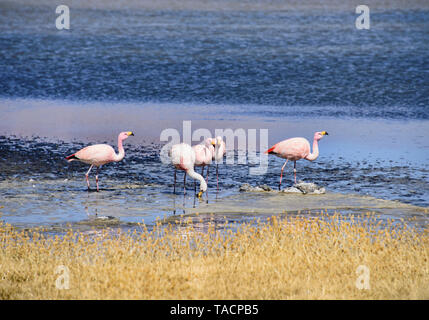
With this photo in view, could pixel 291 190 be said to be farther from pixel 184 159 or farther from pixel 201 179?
pixel 184 159

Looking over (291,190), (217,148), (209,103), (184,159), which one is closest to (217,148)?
(217,148)

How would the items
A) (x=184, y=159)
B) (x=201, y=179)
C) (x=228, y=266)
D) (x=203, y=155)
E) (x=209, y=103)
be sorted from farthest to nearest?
1. (x=209, y=103)
2. (x=203, y=155)
3. (x=184, y=159)
4. (x=201, y=179)
5. (x=228, y=266)

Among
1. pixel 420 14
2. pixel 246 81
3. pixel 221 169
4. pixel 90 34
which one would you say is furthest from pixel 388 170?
pixel 420 14

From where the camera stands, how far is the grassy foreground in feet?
25.6

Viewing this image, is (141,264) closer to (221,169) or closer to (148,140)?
(221,169)

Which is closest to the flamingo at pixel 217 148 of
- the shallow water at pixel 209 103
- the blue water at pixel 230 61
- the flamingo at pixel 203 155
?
the flamingo at pixel 203 155

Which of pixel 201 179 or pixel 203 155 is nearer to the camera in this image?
pixel 201 179

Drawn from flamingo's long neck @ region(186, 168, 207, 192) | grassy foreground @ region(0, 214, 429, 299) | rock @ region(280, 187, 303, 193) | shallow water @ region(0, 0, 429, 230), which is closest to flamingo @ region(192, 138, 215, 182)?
flamingo's long neck @ region(186, 168, 207, 192)

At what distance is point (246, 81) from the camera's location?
28.2 metres

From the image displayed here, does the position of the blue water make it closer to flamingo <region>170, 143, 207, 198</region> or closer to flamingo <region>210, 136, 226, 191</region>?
flamingo <region>210, 136, 226, 191</region>

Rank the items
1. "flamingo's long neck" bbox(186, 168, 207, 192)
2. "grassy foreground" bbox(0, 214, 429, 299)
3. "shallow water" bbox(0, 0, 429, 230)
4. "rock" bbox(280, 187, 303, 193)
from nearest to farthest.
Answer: "grassy foreground" bbox(0, 214, 429, 299)
"shallow water" bbox(0, 0, 429, 230)
"flamingo's long neck" bbox(186, 168, 207, 192)
"rock" bbox(280, 187, 303, 193)

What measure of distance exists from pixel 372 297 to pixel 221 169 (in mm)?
8772

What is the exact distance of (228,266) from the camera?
8.63 meters
